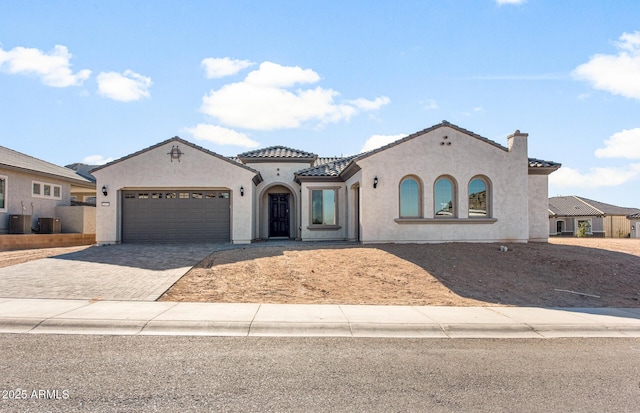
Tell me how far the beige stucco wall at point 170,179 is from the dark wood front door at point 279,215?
152 inches

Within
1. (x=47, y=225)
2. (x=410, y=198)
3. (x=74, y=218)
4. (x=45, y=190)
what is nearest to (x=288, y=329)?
(x=410, y=198)

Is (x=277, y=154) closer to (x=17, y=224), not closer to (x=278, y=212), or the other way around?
(x=278, y=212)

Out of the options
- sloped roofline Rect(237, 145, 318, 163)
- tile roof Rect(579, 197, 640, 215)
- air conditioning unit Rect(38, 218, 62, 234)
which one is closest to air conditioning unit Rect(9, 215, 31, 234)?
air conditioning unit Rect(38, 218, 62, 234)

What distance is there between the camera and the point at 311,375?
4.95m

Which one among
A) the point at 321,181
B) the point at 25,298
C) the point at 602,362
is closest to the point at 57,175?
the point at 321,181

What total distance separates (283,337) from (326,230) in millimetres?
13754

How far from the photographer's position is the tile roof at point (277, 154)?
22391mm

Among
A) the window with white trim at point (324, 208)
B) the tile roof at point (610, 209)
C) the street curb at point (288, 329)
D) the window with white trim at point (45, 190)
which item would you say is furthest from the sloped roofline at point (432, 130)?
the tile roof at point (610, 209)

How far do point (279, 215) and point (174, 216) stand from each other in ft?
19.2

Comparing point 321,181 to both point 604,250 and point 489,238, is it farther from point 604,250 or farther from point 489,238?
point 604,250

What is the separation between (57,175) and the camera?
23.6m

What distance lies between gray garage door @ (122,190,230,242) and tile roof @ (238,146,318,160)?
4.45 metres

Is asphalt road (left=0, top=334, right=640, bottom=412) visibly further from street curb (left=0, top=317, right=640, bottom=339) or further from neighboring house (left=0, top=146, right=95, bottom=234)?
neighboring house (left=0, top=146, right=95, bottom=234)

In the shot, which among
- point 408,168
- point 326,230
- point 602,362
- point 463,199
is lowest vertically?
point 602,362
